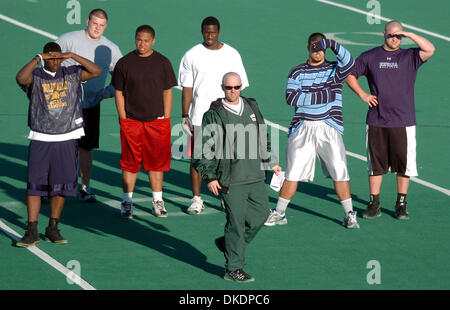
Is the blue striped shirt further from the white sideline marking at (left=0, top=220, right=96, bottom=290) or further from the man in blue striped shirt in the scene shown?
Answer: the white sideline marking at (left=0, top=220, right=96, bottom=290)

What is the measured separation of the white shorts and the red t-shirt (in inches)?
69.0

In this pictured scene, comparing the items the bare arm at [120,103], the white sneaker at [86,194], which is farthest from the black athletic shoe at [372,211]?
the white sneaker at [86,194]

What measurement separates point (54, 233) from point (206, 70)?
9.60 feet

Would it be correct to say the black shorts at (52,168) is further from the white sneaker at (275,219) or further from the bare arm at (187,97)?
the white sneaker at (275,219)

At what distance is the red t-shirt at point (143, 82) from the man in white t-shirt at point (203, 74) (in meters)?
0.38

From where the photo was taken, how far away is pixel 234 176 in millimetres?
9727

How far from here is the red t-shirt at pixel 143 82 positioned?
12.0 m

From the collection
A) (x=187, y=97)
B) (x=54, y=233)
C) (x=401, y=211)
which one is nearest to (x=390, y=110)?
(x=401, y=211)

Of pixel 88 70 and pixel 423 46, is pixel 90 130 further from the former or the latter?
pixel 423 46
